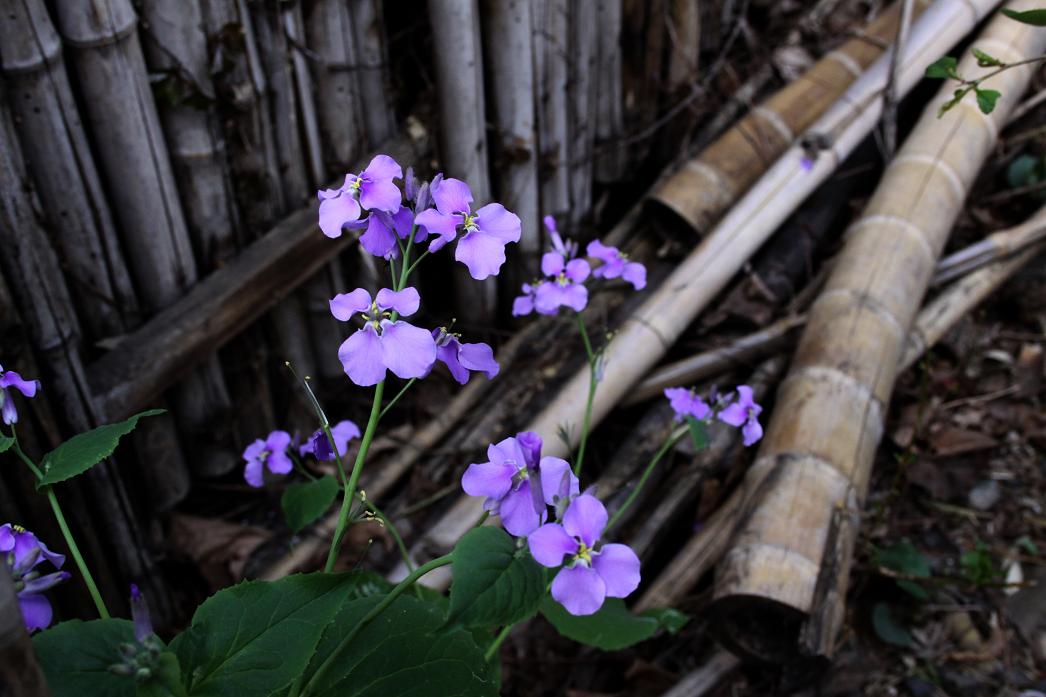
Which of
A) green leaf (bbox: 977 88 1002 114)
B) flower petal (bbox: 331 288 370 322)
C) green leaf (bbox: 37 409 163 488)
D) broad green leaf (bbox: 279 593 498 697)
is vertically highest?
green leaf (bbox: 977 88 1002 114)

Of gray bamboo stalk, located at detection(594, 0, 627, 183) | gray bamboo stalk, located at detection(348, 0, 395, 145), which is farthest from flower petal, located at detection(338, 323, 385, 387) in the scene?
gray bamboo stalk, located at detection(594, 0, 627, 183)

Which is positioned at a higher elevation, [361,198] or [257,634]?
[361,198]

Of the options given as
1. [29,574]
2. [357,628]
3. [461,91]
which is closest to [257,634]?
[357,628]

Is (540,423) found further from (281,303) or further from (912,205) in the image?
(912,205)

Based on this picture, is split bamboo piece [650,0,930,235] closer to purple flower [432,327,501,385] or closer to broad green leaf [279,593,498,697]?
purple flower [432,327,501,385]

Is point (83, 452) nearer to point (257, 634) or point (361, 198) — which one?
point (257, 634)

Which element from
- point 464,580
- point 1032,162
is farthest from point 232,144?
point 1032,162
